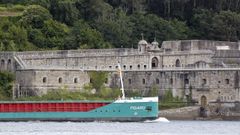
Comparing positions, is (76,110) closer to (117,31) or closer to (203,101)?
(203,101)

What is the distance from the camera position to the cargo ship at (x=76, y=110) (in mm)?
110000

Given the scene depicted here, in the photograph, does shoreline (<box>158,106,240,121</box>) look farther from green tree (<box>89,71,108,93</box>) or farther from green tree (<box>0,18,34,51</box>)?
green tree (<box>0,18,34,51</box>)

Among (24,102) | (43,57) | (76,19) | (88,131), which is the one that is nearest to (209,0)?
(76,19)

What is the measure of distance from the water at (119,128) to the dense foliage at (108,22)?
25.6m

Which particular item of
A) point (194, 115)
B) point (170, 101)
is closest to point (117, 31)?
point (170, 101)

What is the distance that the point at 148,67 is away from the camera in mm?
131000

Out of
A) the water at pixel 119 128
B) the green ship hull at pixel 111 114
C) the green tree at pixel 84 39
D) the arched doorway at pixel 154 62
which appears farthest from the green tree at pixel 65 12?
the green ship hull at pixel 111 114

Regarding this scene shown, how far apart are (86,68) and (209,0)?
1103 inches

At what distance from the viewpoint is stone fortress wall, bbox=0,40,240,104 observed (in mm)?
122875

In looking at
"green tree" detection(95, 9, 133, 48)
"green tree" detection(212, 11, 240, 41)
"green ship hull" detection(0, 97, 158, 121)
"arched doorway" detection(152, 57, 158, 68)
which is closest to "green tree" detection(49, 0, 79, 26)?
"green tree" detection(95, 9, 133, 48)

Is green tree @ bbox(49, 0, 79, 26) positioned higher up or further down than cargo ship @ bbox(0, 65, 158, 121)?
higher up

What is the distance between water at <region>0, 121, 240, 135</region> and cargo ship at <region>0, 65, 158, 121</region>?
1.17m

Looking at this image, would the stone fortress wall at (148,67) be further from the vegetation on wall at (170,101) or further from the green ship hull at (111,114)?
the green ship hull at (111,114)

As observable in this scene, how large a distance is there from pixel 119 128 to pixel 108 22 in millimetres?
40658
